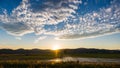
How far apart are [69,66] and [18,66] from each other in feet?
22.3

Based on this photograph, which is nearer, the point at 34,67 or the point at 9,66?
the point at 34,67

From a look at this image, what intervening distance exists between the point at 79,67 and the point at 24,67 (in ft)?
22.6

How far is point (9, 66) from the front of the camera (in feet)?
89.1

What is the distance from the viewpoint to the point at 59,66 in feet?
87.0

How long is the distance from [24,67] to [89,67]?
8.14m

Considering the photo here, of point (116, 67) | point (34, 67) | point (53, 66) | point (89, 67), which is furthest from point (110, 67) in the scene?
point (34, 67)

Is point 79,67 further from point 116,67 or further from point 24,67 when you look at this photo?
point 24,67

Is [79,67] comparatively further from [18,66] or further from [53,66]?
[18,66]

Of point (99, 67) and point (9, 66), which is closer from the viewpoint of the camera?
point (99, 67)

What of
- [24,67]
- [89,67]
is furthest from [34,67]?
[89,67]

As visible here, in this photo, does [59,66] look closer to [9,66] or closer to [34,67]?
[34,67]

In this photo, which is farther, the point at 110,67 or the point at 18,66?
the point at 18,66

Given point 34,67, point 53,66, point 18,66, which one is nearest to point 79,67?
point 53,66

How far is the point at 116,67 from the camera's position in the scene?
25.9 m
